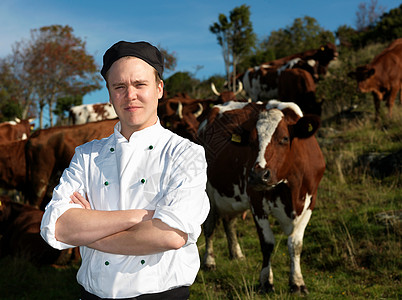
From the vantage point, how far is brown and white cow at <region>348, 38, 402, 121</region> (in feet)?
39.7

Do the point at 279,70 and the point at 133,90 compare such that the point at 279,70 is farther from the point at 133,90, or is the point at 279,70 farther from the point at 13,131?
the point at 133,90

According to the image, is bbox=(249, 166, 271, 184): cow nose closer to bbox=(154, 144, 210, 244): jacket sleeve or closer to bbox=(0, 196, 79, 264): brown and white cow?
bbox=(154, 144, 210, 244): jacket sleeve

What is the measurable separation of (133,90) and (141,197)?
505mm

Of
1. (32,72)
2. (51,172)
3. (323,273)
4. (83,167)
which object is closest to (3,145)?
(51,172)

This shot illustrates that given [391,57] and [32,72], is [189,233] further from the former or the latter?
[32,72]

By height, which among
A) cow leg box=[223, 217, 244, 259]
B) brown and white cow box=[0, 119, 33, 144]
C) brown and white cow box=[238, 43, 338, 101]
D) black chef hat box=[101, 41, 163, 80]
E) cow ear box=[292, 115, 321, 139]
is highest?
brown and white cow box=[238, 43, 338, 101]

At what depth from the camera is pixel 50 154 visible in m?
9.02

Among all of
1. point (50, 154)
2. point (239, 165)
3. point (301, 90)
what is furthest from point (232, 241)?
point (301, 90)

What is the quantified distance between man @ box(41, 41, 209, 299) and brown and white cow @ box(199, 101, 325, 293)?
103 inches

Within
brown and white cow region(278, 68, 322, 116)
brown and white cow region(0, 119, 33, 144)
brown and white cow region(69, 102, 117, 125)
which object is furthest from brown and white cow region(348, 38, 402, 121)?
brown and white cow region(0, 119, 33, 144)

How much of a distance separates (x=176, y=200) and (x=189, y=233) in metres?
0.16

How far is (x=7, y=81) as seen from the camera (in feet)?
104

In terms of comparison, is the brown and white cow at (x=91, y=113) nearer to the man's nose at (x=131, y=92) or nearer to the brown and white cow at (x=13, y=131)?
the brown and white cow at (x=13, y=131)

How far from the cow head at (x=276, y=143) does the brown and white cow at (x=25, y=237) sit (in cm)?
390
